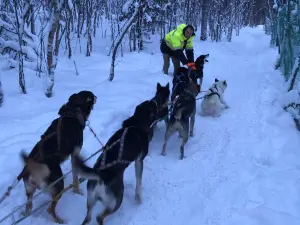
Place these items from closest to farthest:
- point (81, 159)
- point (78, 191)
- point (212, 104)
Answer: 1. point (81, 159)
2. point (78, 191)
3. point (212, 104)

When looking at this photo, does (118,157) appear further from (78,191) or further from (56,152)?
(78,191)

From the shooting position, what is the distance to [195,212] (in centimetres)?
329

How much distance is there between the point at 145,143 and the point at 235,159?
170cm

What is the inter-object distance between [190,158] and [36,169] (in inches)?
101

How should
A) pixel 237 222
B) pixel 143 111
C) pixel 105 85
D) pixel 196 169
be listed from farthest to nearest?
pixel 105 85
pixel 196 169
pixel 143 111
pixel 237 222

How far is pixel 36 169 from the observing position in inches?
103

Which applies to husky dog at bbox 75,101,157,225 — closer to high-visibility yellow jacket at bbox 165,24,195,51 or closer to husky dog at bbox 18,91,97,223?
husky dog at bbox 18,91,97,223

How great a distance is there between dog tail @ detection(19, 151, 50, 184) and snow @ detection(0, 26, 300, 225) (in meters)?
0.54

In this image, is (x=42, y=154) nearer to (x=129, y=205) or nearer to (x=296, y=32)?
(x=129, y=205)

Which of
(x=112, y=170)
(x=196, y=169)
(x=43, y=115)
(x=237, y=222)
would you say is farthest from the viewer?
(x=43, y=115)

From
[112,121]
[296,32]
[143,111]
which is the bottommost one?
[112,121]

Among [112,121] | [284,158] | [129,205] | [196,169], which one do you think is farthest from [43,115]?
[284,158]

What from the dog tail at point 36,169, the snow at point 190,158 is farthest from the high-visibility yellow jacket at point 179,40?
the dog tail at point 36,169

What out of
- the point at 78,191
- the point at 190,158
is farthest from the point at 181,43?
the point at 78,191
